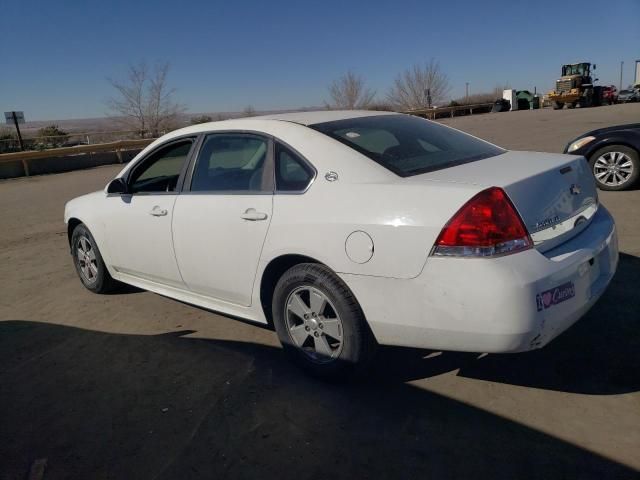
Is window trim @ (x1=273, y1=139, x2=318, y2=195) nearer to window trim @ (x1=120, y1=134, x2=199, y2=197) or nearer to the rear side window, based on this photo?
the rear side window

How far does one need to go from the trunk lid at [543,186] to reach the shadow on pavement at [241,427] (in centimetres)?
100

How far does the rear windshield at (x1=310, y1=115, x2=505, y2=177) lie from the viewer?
9.82ft

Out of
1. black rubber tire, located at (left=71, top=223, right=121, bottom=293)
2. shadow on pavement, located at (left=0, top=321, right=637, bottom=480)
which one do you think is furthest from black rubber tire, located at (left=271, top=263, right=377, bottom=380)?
black rubber tire, located at (left=71, top=223, right=121, bottom=293)

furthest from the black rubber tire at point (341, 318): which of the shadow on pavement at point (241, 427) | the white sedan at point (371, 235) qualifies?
the shadow on pavement at point (241, 427)

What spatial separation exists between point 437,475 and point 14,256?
6.60m

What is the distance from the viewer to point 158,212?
388 cm

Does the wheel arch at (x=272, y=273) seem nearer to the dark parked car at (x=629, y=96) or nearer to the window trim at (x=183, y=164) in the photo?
the window trim at (x=183, y=164)

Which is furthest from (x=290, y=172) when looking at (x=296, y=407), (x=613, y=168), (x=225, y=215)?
(x=613, y=168)

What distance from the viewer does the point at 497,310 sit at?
2322 mm

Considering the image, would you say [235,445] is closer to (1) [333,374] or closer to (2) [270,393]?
(2) [270,393]

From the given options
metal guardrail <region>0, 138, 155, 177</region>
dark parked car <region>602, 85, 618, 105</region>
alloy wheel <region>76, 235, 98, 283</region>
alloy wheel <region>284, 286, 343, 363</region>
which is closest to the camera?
alloy wheel <region>284, 286, 343, 363</region>

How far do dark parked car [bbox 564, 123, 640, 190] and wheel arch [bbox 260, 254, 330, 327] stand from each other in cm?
594

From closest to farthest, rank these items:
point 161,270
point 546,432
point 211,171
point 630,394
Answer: point 546,432 → point 630,394 → point 211,171 → point 161,270

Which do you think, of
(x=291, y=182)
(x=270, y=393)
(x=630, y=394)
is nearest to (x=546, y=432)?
(x=630, y=394)
